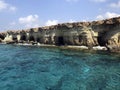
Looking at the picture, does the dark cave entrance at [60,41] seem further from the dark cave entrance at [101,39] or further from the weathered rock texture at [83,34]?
the dark cave entrance at [101,39]

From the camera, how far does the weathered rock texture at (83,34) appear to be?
5503 centimetres

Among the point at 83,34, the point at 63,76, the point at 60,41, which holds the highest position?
the point at 83,34

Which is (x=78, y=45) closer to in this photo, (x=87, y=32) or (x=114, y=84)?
(x=87, y=32)

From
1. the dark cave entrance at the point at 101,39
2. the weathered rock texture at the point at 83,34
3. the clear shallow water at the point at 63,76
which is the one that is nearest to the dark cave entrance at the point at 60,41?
the weathered rock texture at the point at 83,34

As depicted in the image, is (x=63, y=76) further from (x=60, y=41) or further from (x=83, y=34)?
(x=60, y=41)

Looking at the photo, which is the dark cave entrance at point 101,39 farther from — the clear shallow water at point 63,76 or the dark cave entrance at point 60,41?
the clear shallow water at point 63,76

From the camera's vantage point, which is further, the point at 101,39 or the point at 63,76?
the point at 101,39

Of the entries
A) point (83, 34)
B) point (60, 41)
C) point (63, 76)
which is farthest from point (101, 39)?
point (63, 76)

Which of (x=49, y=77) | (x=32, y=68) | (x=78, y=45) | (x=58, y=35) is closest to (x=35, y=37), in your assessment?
(x=58, y=35)

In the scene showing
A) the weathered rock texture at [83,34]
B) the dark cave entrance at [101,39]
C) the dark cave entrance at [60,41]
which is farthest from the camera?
the dark cave entrance at [60,41]

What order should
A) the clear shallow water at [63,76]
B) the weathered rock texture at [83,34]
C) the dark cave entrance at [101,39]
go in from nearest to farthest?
the clear shallow water at [63,76]
the weathered rock texture at [83,34]
the dark cave entrance at [101,39]

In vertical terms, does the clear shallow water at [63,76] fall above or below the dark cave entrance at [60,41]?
below

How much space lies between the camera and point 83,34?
199ft

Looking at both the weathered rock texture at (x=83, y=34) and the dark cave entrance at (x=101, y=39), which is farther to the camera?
the dark cave entrance at (x=101, y=39)
